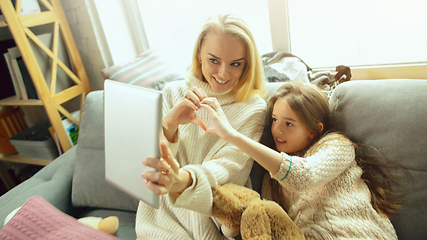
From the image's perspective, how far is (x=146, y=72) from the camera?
5.06 feet

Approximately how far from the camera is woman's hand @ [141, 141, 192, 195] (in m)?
0.58

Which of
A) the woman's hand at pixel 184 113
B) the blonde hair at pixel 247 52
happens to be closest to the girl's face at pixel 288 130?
the blonde hair at pixel 247 52

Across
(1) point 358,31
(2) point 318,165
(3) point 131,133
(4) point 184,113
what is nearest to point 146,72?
(4) point 184,113

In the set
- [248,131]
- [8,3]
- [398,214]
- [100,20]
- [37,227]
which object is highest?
[8,3]

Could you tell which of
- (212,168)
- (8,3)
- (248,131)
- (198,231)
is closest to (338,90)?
(248,131)

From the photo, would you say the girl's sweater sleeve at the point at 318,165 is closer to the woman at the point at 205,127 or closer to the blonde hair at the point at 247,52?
the woman at the point at 205,127

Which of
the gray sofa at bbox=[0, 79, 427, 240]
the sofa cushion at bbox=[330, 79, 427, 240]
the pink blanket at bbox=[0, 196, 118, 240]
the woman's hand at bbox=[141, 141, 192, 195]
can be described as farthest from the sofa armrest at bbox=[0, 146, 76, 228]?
the sofa cushion at bbox=[330, 79, 427, 240]

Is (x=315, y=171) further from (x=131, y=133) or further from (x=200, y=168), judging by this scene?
(x=131, y=133)

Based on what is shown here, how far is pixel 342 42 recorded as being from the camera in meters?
1.57

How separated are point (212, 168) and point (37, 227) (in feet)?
1.99

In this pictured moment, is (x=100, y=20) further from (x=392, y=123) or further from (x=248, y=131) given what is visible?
(x=392, y=123)

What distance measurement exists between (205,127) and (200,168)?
14 cm

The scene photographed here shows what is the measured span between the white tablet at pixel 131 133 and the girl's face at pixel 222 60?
0.43 m

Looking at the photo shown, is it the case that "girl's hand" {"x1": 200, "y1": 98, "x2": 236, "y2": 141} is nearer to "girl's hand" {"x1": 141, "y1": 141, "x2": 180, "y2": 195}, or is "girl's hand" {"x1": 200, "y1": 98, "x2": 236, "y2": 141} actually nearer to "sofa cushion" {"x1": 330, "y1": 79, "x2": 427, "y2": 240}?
"girl's hand" {"x1": 141, "y1": 141, "x2": 180, "y2": 195}
